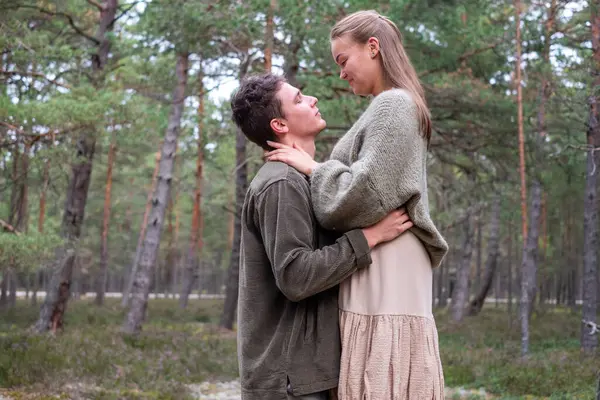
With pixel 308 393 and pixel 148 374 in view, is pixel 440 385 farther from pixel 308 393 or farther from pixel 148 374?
pixel 148 374

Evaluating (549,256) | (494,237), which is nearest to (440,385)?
(494,237)

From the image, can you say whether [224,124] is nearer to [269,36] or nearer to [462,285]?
[269,36]

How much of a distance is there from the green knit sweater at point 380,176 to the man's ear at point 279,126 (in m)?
0.28

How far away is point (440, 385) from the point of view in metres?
2.50

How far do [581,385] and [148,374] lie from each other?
6006 mm

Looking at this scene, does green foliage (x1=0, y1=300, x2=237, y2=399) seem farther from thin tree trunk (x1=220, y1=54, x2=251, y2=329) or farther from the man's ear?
the man's ear

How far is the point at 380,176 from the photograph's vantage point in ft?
7.85

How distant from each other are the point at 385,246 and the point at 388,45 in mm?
766

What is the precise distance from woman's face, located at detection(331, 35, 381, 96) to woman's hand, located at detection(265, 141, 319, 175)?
0.35 metres

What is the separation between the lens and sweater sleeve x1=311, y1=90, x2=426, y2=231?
2.38 meters

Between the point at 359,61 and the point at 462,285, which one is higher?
the point at 359,61

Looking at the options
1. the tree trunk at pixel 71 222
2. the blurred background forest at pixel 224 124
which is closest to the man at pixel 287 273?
the blurred background forest at pixel 224 124

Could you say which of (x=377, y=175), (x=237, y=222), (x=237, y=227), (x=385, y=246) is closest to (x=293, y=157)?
(x=377, y=175)

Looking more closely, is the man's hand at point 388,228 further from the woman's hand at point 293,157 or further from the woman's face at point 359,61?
the woman's face at point 359,61
